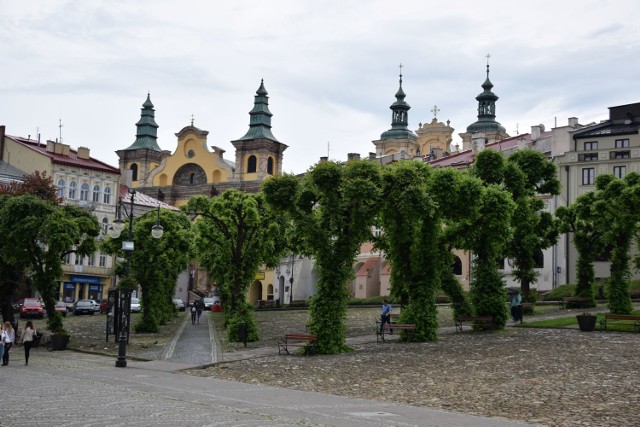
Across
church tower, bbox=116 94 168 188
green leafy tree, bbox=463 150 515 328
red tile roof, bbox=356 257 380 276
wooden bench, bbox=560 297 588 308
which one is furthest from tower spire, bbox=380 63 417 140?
green leafy tree, bbox=463 150 515 328

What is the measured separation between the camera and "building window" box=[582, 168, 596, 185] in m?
71.1

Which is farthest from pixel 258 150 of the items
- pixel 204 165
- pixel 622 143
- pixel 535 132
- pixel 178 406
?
pixel 178 406

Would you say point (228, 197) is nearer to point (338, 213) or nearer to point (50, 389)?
point (338, 213)

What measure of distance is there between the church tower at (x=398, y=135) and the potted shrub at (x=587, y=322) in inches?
3344

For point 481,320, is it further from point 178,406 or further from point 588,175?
point 588,175

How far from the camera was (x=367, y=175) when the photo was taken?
32188mm

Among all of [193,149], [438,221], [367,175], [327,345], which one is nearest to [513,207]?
[438,221]

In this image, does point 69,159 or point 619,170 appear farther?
point 69,159

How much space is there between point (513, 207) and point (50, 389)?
23.9 metres

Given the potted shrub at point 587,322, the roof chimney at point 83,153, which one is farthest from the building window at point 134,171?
the potted shrub at point 587,322

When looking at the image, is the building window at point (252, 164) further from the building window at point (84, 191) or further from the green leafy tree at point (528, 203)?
the green leafy tree at point (528, 203)

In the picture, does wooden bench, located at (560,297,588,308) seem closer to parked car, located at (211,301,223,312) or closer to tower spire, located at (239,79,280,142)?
parked car, located at (211,301,223,312)

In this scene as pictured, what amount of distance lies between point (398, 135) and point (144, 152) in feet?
124

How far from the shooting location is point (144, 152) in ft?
398
